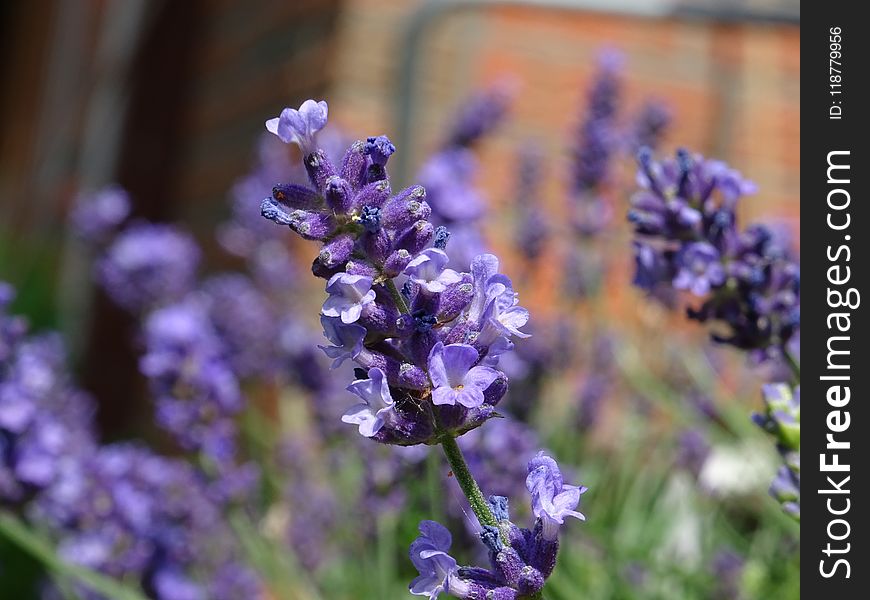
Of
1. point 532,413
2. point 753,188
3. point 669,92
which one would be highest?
point 669,92

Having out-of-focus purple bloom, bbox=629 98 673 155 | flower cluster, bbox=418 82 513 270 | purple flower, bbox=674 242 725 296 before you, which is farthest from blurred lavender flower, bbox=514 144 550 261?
purple flower, bbox=674 242 725 296

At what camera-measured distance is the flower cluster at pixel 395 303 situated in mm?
605

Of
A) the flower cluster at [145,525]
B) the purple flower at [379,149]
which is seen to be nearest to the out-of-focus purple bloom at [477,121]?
the flower cluster at [145,525]

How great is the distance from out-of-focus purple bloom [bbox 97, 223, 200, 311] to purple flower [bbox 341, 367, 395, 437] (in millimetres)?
1444

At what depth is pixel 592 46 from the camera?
291 centimetres

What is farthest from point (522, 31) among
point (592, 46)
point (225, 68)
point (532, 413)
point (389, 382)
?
point (389, 382)

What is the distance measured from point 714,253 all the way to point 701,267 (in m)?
0.02

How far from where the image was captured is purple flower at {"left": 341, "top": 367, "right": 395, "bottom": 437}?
23.8 inches

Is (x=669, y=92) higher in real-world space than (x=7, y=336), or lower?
higher

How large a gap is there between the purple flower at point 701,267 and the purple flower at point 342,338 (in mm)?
424
